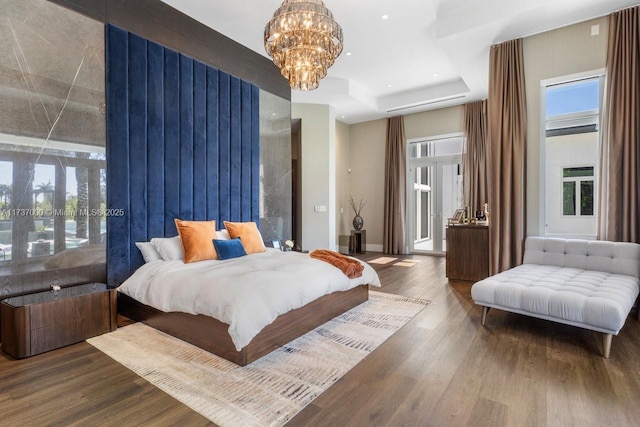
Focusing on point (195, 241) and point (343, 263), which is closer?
point (343, 263)

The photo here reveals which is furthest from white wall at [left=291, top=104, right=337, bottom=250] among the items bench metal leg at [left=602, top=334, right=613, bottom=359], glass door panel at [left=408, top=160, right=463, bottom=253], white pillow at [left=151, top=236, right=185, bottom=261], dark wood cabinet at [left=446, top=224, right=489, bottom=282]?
bench metal leg at [left=602, top=334, right=613, bottom=359]

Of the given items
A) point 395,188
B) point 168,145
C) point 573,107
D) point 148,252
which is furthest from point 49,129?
point 395,188

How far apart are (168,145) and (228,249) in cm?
146

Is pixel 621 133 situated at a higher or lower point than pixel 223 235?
higher

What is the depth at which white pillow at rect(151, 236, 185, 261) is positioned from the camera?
360 centimetres

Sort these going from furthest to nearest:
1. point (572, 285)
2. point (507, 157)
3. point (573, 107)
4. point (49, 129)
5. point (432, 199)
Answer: point (432, 199)
point (507, 157)
point (573, 107)
point (49, 129)
point (572, 285)

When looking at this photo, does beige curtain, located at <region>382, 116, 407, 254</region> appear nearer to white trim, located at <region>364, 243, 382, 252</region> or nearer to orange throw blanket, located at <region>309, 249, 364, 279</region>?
white trim, located at <region>364, 243, 382, 252</region>

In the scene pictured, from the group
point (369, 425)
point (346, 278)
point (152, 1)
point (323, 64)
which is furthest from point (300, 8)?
point (369, 425)

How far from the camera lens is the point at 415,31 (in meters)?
4.72

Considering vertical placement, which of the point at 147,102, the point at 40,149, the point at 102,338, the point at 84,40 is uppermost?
the point at 84,40

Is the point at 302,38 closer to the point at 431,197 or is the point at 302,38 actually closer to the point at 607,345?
the point at 607,345

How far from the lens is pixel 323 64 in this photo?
322 centimetres

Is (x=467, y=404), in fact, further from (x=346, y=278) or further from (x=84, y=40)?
(x=84, y=40)

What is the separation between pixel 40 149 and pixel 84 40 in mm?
1186
